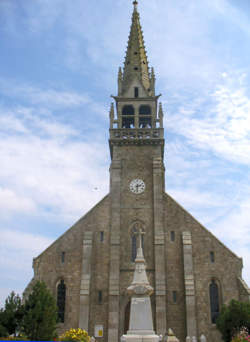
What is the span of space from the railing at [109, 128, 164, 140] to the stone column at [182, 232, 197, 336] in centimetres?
903

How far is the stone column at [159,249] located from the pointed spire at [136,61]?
29.7 feet

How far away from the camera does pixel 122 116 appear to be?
34750 millimetres

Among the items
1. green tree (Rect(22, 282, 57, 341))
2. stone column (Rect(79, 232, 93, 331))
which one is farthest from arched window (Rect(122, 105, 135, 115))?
green tree (Rect(22, 282, 57, 341))

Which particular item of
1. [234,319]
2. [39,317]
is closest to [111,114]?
[39,317]

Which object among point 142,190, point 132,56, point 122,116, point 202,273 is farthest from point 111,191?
point 132,56

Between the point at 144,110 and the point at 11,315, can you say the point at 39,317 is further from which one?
the point at 144,110

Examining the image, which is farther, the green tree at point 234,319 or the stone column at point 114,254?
the stone column at point 114,254

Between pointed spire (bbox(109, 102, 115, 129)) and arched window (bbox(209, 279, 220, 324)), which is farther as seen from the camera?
pointed spire (bbox(109, 102, 115, 129))

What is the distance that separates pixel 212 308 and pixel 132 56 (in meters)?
24.7

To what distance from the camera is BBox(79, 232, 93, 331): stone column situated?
27312mm

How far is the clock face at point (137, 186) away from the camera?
31828 millimetres

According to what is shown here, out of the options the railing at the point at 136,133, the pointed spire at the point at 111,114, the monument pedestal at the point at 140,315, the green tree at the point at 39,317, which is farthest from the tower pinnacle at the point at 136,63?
the monument pedestal at the point at 140,315

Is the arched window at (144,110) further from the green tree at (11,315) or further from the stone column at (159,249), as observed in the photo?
the green tree at (11,315)

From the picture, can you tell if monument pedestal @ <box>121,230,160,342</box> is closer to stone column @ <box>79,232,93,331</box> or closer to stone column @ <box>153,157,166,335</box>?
stone column @ <box>153,157,166,335</box>
